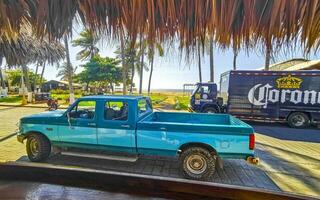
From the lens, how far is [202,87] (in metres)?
16.5

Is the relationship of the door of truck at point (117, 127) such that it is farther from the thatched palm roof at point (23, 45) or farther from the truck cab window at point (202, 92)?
the truck cab window at point (202, 92)

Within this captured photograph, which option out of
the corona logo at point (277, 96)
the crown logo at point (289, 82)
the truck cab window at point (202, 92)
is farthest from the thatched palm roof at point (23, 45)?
the crown logo at point (289, 82)

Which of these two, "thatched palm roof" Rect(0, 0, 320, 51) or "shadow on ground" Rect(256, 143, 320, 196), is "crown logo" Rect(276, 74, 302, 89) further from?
"thatched palm roof" Rect(0, 0, 320, 51)

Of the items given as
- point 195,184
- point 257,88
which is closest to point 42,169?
point 195,184

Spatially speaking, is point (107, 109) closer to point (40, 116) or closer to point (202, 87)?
point (40, 116)

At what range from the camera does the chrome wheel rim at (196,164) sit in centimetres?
561

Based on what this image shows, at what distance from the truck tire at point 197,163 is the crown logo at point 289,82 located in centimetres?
1006

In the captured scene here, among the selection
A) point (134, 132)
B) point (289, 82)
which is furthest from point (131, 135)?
point (289, 82)

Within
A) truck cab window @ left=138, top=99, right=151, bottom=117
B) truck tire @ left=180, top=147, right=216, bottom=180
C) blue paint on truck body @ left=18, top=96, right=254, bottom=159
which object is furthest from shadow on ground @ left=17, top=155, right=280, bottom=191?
truck cab window @ left=138, top=99, right=151, bottom=117

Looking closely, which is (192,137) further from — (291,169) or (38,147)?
(38,147)

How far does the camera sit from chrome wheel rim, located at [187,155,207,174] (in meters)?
5.61

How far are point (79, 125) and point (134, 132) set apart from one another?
5.01 feet

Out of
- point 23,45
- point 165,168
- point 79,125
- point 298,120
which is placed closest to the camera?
point 23,45

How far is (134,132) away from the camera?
5867 mm
